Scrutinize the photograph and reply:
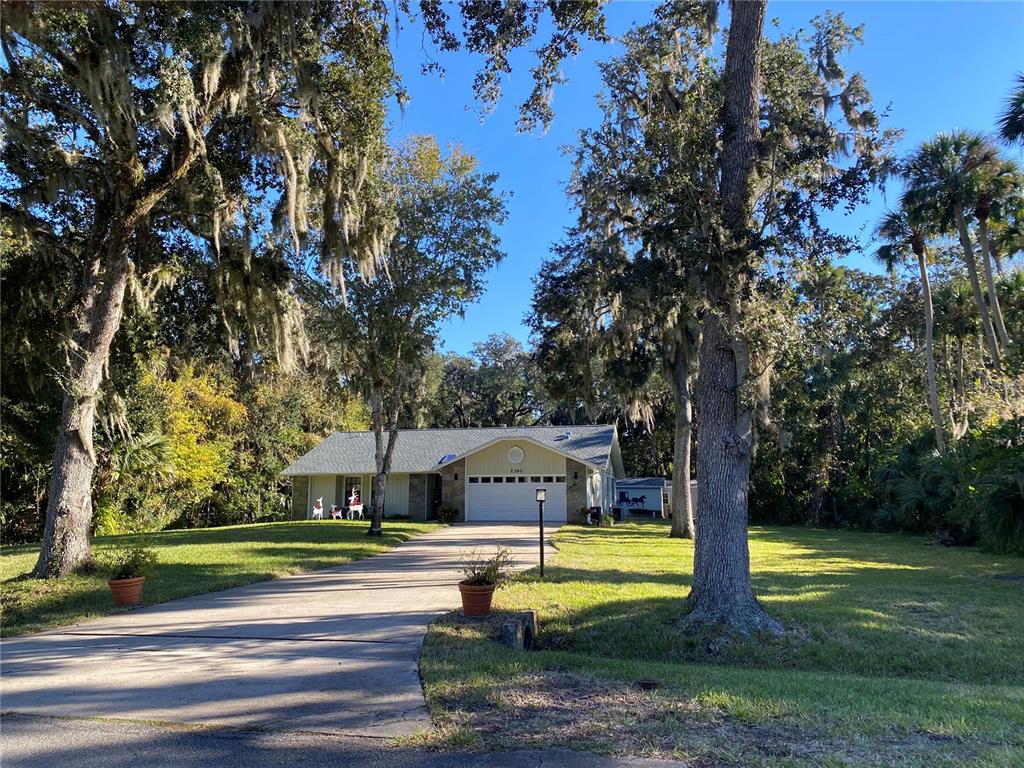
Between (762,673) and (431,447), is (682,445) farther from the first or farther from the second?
(762,673)

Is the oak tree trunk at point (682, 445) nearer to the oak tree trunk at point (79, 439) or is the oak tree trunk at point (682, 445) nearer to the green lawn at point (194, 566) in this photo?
the green lawn at point (194, 566)

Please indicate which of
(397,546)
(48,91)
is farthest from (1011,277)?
(48,91)

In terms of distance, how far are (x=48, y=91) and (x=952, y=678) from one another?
43.8 ft

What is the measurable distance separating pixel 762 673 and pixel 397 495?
74.8ft

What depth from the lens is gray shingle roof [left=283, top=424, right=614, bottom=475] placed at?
25.7 meters

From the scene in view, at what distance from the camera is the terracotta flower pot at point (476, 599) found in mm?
7234

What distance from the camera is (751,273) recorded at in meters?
7.71

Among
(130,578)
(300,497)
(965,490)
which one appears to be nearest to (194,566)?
(130,578)

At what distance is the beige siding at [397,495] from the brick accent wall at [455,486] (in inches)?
80.8

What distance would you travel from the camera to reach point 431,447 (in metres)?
28.6

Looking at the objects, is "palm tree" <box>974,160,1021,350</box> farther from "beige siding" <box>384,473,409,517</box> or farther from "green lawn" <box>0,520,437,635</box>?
"beige siding" <box>384,473,409,517</box>

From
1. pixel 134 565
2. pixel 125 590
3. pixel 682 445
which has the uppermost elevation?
pixel 682 445

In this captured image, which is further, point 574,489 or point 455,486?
point 455,486

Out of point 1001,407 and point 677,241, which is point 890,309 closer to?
point 1001,407
